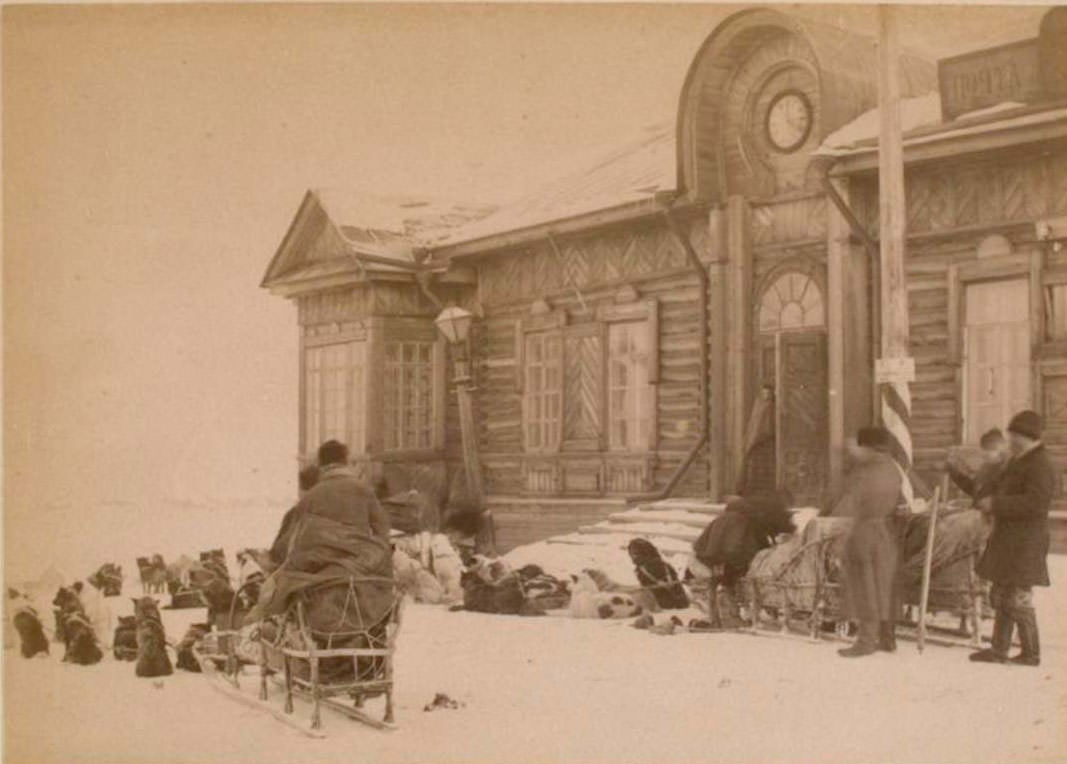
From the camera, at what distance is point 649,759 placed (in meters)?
7.09

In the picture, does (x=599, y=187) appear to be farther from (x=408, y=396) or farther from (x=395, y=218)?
(x=408, y=396)

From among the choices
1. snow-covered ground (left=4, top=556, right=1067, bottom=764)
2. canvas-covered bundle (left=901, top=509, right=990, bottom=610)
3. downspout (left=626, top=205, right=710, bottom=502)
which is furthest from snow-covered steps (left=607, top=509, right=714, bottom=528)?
canvas-covered bundle (left=901, top=509, right=990, bottom=610)

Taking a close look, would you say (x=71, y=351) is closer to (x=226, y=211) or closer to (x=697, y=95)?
(x=226, y=211)

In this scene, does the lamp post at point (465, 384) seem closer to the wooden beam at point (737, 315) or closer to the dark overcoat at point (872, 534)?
the wooden beam at point (737, 315)

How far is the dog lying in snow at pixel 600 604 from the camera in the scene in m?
9.36

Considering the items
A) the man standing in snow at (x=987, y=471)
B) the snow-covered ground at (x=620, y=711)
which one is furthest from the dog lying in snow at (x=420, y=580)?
the man standing in snow at (x=987, y=471)

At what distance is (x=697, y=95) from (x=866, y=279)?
179 cm

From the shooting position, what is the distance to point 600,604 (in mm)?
9398

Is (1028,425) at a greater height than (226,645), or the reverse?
(1028,425)

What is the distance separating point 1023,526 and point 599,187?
4.48 m

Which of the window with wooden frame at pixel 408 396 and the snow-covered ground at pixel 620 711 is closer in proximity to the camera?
the snow-covered ground at pixel 620 711

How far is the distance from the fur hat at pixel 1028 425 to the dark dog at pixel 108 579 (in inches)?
201

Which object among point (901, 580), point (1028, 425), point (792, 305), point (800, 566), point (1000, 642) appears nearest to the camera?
point (1000, 642)

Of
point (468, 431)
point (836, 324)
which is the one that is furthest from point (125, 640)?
point (836, 324)
